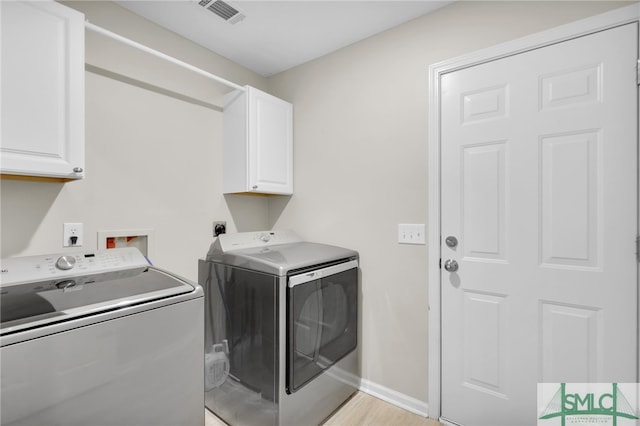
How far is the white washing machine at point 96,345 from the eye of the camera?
0.89 metres

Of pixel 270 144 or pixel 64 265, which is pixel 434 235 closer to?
pixel 270 144

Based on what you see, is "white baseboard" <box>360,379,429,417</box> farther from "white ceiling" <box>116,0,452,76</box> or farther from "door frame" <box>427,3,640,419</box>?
"white ceiling" <box>116,0,452,76</box>

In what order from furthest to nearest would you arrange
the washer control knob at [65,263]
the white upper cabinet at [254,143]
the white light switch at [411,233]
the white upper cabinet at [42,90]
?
the white upper cabinet at [254,143] → the white light switch at [411,233] → the washer control knob at [65,263] → the white upper cabinet at [42,90]

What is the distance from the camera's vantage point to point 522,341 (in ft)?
5.15

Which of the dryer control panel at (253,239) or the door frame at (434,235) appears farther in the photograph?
the dryer control panel at (253,239)

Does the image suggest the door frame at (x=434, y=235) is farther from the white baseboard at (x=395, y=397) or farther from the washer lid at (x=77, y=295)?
the washer lid at (x=77, y=295)

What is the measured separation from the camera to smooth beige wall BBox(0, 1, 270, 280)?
1.51 metres

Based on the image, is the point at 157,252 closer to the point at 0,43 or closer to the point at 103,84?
the point at 103,84

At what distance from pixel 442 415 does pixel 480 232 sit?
110cm

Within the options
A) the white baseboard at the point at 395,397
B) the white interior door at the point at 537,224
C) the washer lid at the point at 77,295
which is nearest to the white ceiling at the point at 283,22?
the white interior door at the point at 537,224

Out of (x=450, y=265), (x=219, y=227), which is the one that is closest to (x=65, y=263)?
(x=219, y=227)

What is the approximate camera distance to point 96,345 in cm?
101

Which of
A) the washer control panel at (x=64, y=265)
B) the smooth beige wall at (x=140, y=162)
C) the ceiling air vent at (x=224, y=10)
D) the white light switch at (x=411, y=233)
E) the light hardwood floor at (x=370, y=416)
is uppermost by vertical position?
the ceiling air vent at (x=224, y=10)

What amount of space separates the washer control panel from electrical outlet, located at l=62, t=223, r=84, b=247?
0.60 feet
